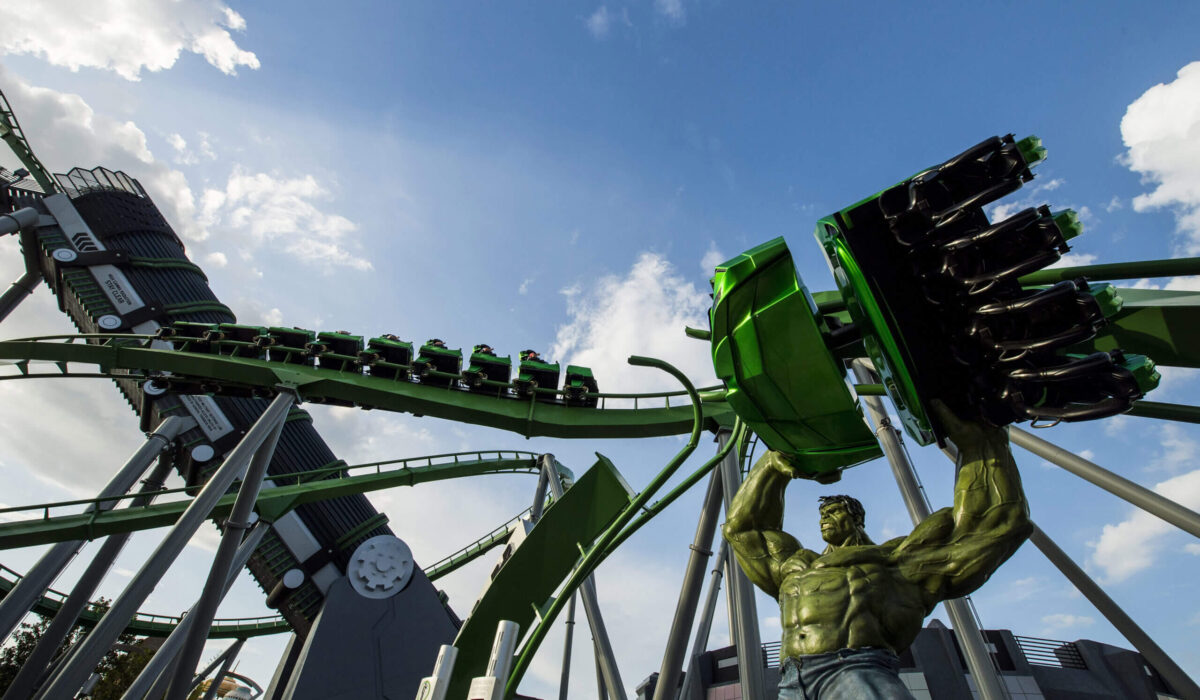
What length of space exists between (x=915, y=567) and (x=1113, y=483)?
415 cm

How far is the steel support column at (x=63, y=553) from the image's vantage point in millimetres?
9930

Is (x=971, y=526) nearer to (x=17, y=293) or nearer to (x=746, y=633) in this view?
(x=746, y=633)

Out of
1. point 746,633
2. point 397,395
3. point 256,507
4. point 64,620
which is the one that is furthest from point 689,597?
A: point 64,620

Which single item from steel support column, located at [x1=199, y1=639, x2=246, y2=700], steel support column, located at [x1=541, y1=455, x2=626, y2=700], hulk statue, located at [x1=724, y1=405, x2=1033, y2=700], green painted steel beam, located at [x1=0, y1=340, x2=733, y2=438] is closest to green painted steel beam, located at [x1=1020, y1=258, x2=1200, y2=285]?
hulk statue, located at [x1=724, y1=405, x2=1033, y2=700]

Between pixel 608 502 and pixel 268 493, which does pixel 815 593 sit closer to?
pixel 608 502

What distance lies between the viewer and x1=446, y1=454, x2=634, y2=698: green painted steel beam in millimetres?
6977

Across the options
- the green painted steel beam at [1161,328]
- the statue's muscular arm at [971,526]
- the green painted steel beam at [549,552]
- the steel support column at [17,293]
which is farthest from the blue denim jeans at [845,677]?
the steel support column at [17,293]

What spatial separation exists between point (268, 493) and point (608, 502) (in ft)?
27.1

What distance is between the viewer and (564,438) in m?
11.7

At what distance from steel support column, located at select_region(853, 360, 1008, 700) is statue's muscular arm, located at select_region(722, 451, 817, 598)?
2528mm

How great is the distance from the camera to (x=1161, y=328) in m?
4.57

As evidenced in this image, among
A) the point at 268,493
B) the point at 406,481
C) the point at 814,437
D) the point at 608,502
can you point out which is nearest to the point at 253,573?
the point at 268,493

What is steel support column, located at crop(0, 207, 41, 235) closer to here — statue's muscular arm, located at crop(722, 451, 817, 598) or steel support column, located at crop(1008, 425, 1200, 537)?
statue's muscular arm, located at crop(722, 451, 817, 598)

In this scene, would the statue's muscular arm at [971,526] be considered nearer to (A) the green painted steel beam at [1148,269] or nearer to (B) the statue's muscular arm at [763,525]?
(B) the statue's muscular arm at [763,525]
